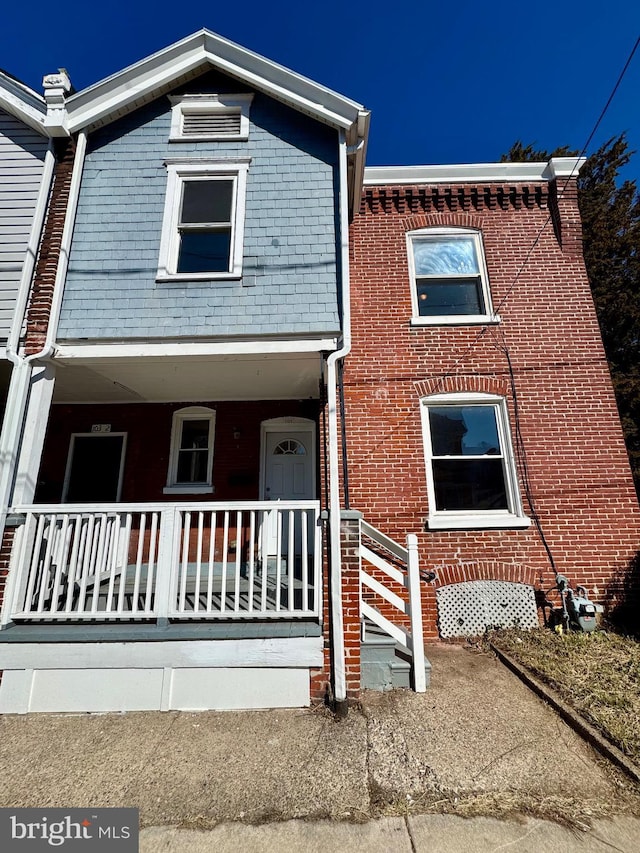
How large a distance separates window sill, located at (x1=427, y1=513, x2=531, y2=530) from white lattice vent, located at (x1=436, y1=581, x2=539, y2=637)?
76 cm

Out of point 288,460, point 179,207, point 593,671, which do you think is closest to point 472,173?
point 179,207

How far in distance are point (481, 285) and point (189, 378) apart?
5069mm

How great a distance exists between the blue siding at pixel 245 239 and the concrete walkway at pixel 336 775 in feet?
12.9

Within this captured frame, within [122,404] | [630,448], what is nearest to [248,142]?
[122,404]

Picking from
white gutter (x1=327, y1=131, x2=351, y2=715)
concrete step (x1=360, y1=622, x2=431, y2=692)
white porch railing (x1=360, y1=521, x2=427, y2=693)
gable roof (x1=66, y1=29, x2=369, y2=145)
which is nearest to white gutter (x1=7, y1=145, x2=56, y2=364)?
gable roof (x1=66, y1=29, x2=369, y2=145)

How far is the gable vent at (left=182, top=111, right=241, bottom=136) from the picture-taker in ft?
19.4

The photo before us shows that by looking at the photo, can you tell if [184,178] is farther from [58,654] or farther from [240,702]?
[240,702]

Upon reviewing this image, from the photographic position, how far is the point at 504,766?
9.56ft

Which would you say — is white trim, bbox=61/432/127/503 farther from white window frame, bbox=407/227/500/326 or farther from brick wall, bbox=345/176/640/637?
white window frame, bbox=407/227/500/326

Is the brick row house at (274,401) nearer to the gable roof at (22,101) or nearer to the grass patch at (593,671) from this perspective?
the gable roof at (22,101)

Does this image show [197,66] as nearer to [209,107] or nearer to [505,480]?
[209,107]

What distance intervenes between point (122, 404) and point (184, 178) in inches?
147

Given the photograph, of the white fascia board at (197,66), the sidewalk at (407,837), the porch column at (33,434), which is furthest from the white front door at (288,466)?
the white fascia board at (197,66)

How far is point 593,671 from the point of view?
4.19 m
